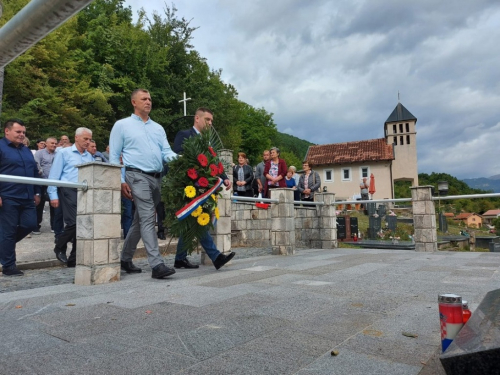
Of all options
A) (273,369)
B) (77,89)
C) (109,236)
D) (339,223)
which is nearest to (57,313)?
(109,236)

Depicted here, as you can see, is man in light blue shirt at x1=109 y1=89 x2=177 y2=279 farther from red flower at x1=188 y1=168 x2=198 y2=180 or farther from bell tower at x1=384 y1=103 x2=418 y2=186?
bell tower at x1=384 y1=103 x2=418 y2=186

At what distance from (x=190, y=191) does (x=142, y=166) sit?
69cm

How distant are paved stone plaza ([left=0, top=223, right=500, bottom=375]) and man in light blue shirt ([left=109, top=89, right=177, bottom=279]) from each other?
0.49 m

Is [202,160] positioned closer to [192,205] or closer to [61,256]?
[192,205]

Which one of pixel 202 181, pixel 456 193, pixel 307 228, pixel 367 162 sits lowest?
pixel 307 228

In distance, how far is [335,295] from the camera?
367 centimetres

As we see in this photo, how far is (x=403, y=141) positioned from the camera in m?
53.9

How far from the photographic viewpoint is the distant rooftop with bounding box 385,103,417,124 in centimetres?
5625

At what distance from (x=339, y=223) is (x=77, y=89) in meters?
16.1

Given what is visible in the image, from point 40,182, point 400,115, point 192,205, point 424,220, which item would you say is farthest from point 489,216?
point 400,115

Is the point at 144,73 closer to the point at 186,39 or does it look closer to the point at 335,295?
the point at 186,39

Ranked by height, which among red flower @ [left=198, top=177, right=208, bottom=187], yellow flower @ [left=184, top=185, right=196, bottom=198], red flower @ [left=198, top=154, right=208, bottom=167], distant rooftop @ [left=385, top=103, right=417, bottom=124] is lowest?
yellow flower @ [left=184, top=185, right=196, bottom=198]

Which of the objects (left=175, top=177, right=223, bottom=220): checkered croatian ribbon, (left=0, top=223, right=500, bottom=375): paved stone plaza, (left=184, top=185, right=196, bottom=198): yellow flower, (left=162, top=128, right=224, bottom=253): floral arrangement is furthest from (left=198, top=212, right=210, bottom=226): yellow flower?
(left=0, top=223, right=500, bottom=375): paved stone plaza

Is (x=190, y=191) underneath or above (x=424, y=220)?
above
